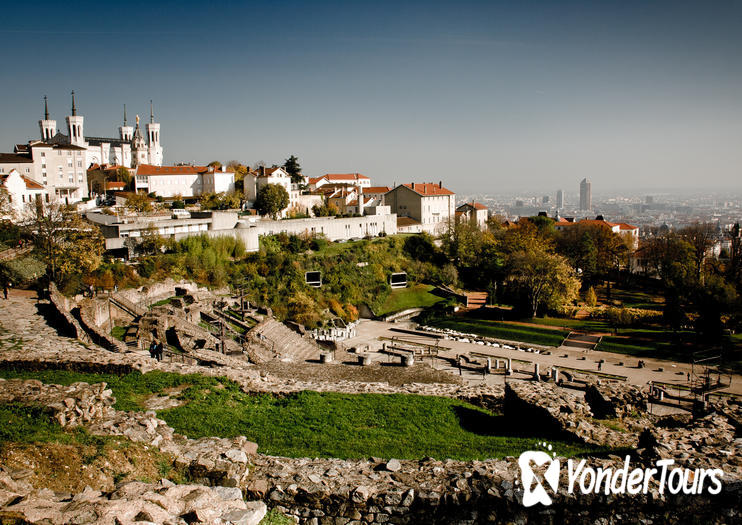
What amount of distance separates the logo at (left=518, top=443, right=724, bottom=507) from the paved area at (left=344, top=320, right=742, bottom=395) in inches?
451

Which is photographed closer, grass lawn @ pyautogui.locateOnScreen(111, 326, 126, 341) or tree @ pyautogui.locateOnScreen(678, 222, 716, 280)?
grass lawn @ pyautogui.locateOnScreen(111, 326, 126, 341)

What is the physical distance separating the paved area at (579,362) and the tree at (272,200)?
2518 cm

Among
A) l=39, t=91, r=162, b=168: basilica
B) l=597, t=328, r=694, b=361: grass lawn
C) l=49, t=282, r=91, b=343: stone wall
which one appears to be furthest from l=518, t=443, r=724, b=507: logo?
l=39, t=91, r=162, b=168: basilica

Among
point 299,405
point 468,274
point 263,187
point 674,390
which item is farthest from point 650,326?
point 263,187

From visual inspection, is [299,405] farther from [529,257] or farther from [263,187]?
[263,187]

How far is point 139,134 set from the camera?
98.8 metres

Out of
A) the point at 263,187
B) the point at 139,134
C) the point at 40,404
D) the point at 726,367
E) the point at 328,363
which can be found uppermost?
the point at 139,134

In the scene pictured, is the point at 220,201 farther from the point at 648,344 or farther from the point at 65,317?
the point at 648,344

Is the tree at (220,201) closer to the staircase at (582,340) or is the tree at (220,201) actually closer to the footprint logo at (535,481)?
the staircase at (582,340)

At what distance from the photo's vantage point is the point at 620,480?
7992 mm

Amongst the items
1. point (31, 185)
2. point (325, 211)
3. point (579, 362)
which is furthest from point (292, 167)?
point (579, 362)

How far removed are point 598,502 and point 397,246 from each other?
1635 inches

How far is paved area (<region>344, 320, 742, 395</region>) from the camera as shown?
21.5 m

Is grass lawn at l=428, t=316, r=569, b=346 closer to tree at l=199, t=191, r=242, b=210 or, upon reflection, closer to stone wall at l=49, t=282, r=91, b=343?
stone wall at l=49, t=282, r=91, b=343
